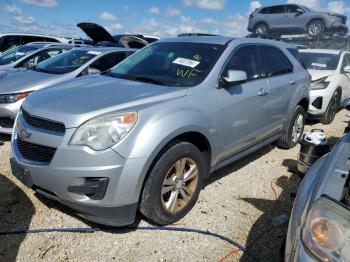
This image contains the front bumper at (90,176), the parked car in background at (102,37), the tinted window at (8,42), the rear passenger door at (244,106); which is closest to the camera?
the front bumper at (90,176)

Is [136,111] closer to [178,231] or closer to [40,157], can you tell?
[40,157]

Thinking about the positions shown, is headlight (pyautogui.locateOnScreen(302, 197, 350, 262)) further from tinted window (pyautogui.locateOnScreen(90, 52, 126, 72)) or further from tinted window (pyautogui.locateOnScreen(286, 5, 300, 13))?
tinted window (pyautogui.locateOnScreen(286, 5, 300, 13))

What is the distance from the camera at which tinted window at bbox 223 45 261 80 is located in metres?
3.99

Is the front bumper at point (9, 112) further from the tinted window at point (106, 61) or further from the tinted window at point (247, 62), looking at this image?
the tinted window at point (247, 62)

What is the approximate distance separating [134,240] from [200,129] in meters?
1.15

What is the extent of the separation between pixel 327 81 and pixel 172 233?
18.6ft

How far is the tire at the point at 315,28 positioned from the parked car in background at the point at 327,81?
6478 millimetres

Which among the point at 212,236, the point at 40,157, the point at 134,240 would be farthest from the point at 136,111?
the point at 212,236

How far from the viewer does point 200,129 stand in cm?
334

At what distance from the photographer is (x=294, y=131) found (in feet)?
18.8

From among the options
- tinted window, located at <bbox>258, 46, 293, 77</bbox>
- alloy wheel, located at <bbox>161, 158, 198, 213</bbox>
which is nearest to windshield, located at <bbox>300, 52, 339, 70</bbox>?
tinted window, located at <bbox>258, 46, 293, 77</bbox>

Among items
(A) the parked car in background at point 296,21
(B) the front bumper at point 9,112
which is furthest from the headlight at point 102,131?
(A) the parked car in background at point 296,21

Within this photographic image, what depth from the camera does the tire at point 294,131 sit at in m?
5.41

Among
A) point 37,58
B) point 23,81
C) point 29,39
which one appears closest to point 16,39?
point 29,39
